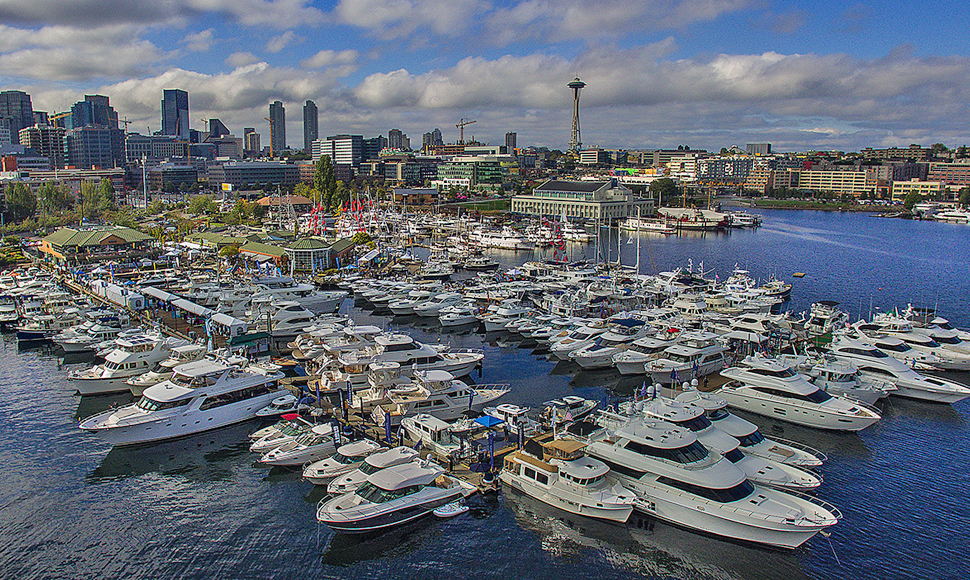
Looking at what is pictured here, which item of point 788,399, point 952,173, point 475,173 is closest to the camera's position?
point 788,399

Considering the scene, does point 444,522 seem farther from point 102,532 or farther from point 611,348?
point 611,348

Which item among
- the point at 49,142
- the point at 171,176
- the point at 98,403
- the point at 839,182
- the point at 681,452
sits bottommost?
the point at 98,403

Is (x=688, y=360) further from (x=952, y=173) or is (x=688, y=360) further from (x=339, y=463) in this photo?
(x=952, y=173)

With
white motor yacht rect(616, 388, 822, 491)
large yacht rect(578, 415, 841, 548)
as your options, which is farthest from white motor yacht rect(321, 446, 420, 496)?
white motor yacht rect(616, 388, 822, 491)

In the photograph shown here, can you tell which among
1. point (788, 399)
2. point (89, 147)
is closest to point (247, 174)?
point (89, 147)

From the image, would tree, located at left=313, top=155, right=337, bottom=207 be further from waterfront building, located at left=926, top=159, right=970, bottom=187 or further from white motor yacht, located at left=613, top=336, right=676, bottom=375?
waterfront building, located at left=926, top=159, right=970, bottom=187

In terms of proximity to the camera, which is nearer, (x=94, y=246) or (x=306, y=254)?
(x=306, y=254)

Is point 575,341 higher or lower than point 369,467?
higher
